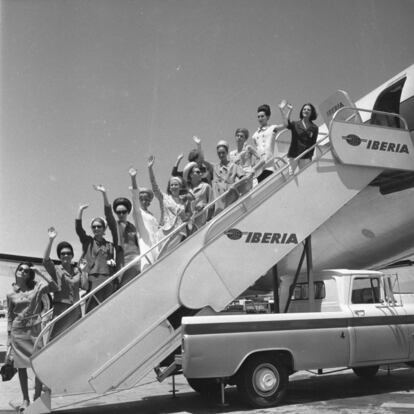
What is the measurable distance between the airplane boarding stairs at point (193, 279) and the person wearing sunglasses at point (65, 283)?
96 centimetres

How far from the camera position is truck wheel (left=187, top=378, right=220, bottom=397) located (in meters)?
8.49

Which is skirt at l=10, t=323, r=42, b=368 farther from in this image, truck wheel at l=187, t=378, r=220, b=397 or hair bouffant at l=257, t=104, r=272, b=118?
hair bouffant at l=257, t=104, r=272, b=118

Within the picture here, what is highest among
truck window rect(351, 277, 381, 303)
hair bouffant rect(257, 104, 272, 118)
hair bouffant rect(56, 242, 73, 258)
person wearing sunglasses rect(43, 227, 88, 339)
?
hair bouffant rect(257, 104, 272, 118)

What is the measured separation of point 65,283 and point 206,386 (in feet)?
9.77

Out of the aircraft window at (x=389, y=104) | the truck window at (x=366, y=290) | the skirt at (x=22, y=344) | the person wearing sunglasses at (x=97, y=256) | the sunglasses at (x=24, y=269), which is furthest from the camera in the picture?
the aircraft window at (x=389, y=104)

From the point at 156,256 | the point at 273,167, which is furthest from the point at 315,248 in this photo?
the point at 156,256

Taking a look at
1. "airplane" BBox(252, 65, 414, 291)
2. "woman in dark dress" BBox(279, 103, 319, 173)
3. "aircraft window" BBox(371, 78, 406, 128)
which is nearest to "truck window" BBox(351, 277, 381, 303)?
"airplane" BBox(252, 65, 414, 291)

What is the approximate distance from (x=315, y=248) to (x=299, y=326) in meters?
3.10

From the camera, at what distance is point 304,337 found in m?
7.28

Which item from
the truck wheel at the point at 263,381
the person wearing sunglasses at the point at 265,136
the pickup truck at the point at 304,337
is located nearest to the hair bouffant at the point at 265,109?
the person wearing sunglasses at the point at 265,136

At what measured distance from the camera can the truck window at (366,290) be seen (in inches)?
317

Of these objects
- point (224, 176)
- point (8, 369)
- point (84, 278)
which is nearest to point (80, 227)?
point (84, 278)

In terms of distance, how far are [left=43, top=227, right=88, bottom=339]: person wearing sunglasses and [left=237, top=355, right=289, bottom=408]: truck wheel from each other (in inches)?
99.8

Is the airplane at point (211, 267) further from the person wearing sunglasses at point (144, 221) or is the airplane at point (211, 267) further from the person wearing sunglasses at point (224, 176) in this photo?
the person wearing sunglasses at point (144, 221)
